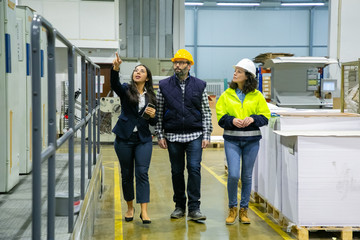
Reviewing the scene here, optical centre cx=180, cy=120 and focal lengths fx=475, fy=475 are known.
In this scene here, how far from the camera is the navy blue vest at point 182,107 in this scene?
5.29 meters

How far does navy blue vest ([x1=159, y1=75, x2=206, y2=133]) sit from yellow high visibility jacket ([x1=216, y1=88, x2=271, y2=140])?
10.5 inches

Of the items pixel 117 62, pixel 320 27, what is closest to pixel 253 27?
pixel 320 27

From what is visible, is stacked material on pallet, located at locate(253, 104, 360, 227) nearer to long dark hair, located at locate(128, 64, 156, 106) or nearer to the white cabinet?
the white cabinet

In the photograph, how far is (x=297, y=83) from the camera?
10.4m

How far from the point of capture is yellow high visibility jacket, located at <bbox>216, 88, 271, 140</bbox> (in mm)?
5152

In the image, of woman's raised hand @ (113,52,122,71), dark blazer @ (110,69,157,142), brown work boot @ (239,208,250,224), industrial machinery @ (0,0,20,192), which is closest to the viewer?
industrial machinery @ (0,0,20,192)

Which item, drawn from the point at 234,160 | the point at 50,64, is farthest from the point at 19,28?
the point at 50,64

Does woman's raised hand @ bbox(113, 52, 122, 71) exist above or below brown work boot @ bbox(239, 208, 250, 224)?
above

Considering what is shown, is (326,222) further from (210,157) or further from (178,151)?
(210,157)

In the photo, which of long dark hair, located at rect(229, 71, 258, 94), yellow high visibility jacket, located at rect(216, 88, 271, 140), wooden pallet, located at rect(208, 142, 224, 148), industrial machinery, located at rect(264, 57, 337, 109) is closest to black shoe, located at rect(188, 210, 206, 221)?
yellow high visibility jacket, located at rect(216, 88, 271, 140)

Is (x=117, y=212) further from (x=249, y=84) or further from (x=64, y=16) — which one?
(x=64, y=16)

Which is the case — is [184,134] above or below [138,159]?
above

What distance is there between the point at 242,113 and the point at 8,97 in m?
2.45

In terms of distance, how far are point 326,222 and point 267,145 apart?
137 centimetres
